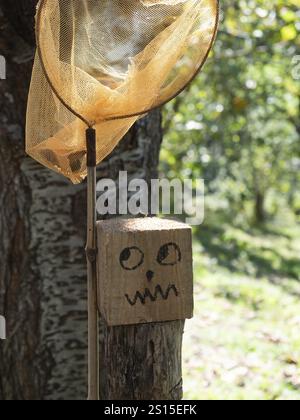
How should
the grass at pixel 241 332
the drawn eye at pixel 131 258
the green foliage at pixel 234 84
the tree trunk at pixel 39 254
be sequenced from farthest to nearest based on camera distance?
1. the green foliage at pixel 234 84
2. the grass at pixel 241 332
3. the tree trunk at pixel 39 254
4. the drawn eye at pixel 131 258

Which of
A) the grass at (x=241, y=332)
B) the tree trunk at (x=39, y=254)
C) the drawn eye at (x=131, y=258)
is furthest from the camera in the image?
the grass at (x=241, y=332)

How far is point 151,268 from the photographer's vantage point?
6.27ft

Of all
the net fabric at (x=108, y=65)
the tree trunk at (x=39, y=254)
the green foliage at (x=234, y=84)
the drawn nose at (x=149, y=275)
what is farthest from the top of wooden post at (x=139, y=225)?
the green foliage at (x=234, y=84)

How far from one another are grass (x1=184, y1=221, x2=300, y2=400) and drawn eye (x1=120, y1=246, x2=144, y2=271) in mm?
1751

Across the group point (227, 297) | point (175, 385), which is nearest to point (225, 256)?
point (227, 297)

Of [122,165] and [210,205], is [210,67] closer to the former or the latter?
[122,165]

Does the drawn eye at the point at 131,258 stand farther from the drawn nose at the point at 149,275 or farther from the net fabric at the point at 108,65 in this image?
the net fabric at the point at 108,65

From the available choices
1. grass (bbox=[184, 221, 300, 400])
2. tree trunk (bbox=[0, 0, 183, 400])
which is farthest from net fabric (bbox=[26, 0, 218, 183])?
grass (bbox=[184, 221, 300, 400])

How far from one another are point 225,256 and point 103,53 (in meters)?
7.69

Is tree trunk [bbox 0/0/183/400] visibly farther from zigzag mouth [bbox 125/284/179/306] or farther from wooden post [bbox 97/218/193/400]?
zigzag mouth [bbox 125/284/179/306]

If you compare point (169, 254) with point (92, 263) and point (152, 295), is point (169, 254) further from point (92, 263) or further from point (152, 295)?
point (92, 263)

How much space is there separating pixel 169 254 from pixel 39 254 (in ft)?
3.76

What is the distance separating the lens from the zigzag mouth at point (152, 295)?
1899 millimetres
